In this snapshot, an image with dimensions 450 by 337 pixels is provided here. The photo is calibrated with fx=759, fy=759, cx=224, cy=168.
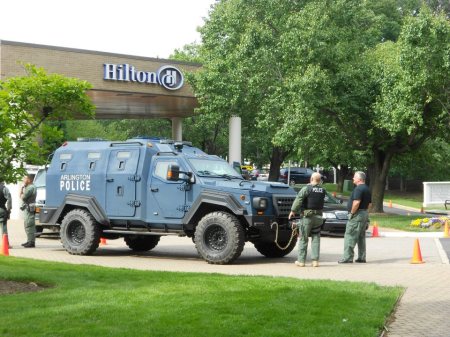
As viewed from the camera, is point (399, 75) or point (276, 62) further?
point (276, 62)

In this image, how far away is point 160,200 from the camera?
16594mm

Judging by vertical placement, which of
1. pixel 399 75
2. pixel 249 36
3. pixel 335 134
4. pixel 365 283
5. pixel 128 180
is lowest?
pixel 365 283

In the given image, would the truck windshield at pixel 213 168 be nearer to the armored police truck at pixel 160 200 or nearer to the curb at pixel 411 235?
the armored police truck at pixel 160 200

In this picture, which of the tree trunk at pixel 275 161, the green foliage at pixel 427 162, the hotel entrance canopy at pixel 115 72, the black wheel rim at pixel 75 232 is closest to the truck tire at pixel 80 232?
the black wheel rim at pixel 75 232

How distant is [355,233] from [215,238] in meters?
2.87

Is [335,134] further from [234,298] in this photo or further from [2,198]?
[234,298]

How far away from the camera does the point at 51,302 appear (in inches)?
375

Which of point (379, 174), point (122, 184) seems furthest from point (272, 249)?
point (379, 174)

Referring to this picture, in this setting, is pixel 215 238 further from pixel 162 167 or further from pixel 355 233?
pixel 355 233

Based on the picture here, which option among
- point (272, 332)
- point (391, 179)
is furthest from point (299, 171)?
point (272, 332)

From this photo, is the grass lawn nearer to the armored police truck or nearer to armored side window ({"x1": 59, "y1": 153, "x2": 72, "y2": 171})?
the armored police truck

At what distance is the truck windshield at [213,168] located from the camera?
16562 millimetres

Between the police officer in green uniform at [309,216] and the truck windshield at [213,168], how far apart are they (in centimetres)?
215

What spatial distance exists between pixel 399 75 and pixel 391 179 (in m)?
39.3
